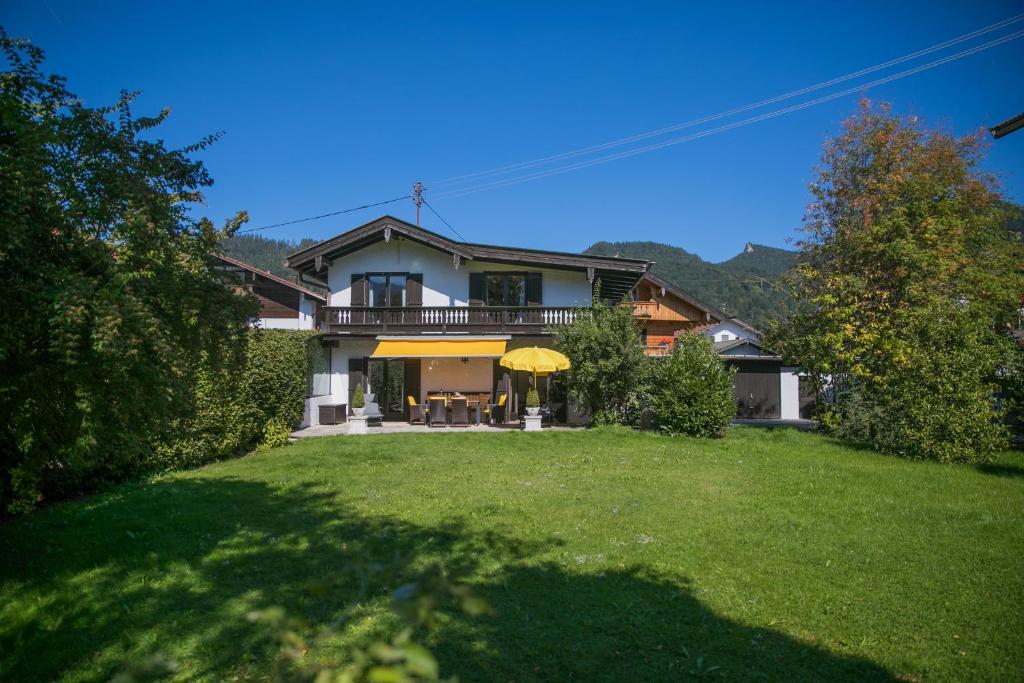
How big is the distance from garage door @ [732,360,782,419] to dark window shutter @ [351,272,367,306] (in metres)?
16.5

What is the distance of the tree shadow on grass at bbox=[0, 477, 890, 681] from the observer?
12.8 feet

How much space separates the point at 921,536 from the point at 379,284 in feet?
62.9

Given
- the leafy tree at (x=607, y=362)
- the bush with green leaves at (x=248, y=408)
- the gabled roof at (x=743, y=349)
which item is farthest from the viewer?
the gabled roof at (x=743, y=349)

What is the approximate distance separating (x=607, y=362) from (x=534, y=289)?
20.7 ft

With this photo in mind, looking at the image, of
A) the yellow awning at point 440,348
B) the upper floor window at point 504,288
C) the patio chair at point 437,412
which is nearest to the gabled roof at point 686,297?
the upper floor window at point 504,288

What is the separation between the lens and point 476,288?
876 inches

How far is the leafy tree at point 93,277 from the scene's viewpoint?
164 inches

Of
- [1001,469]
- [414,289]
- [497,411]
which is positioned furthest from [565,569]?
[414,289]

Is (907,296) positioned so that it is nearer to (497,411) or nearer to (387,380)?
(497,411)

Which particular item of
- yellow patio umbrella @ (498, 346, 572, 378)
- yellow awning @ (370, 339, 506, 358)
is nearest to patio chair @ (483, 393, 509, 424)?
yellow awning @ (370, 339, 506, 358)

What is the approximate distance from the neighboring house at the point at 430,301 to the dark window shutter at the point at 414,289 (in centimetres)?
4

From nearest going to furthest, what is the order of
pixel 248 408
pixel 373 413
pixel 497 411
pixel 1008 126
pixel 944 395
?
pixel 1008 126, pixel 944 395, pixel 248 408, pixel 373 413, pixel 497 411

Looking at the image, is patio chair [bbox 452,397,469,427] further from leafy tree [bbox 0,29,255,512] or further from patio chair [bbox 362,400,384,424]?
leafy tree [bbox 0,29,255,512]

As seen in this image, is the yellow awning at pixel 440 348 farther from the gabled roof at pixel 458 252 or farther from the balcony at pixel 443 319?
the gabled roof at pixel 458 252
